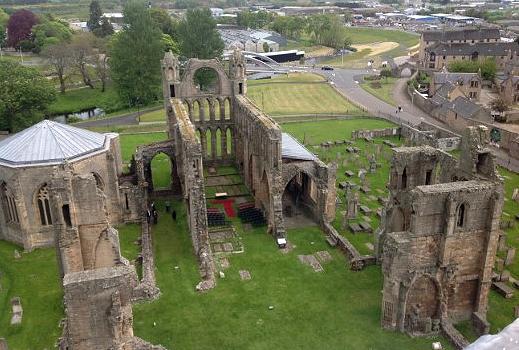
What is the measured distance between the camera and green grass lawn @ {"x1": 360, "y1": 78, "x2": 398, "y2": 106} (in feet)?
268

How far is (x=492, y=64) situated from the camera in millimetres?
87750

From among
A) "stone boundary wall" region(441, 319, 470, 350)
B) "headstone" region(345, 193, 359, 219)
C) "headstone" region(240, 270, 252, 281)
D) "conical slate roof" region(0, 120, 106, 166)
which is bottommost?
"headstone" region(240, 270, 252, 281)

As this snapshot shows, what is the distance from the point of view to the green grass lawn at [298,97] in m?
74.3

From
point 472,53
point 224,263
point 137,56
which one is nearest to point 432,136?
point 224,263

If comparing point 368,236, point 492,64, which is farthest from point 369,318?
point 492,64

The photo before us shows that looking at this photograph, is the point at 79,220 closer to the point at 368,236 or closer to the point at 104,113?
the point at 368,236

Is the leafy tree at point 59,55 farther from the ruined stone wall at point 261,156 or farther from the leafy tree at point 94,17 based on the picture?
the leafy tree at point 94,17

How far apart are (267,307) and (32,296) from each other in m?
13.7

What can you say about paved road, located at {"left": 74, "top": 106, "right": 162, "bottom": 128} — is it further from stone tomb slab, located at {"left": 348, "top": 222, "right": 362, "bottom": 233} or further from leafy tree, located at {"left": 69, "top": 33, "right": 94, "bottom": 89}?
stone tomb slab, located at {"left": 348, "top": 222, "right": 362, "bottom": 233}

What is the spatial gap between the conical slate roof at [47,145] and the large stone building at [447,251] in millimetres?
22599

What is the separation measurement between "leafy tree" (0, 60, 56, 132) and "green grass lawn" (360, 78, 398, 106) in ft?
170

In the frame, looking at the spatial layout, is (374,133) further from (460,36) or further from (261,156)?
(460,36)

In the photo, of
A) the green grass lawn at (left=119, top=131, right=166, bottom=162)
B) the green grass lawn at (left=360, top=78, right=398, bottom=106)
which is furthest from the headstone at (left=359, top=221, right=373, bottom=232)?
the green grass lawn at (left=360, top=78, right=398, bottom=106)

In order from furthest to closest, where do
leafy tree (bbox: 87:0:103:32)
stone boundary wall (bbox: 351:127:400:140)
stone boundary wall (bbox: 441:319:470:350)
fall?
leafy tree (bbox: 87:0:103:32) < stone boundary wall (bbox: 351:127:400:140) < stone boundary wall (bbox: 441:319:470:350)
